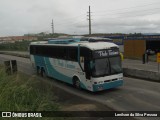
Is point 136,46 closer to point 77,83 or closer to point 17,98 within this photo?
point 77,83

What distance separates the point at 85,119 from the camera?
418 inches

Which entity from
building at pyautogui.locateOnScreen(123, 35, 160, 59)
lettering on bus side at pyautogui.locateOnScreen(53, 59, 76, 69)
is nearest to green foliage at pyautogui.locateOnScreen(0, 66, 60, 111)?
lettering on bus side at pyautogui.locateOnScreen(53, 59, 76, 69)

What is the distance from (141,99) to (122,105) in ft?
4.59

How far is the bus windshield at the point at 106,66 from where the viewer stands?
15.1m

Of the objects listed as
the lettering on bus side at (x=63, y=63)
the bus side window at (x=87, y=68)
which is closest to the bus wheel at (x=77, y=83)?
the lettering on bus side at (x=63, y=63)

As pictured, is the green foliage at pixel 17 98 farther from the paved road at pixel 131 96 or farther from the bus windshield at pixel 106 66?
the bus windshield at pixel 106 66

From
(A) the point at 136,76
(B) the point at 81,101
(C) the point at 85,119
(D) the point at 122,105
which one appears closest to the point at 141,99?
(D) the point at 122,105

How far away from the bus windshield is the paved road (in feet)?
4.16

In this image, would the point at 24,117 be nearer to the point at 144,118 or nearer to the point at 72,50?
the point at 144,118

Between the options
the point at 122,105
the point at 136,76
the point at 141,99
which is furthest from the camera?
the point at 136,76

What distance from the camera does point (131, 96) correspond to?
14.5 meters

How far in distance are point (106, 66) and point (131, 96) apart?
227 cm

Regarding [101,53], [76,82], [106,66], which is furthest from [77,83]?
[101,53]

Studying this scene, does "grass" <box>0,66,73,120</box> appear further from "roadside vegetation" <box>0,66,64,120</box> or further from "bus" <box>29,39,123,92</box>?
"bus" <box>29,39,123,92</box>
